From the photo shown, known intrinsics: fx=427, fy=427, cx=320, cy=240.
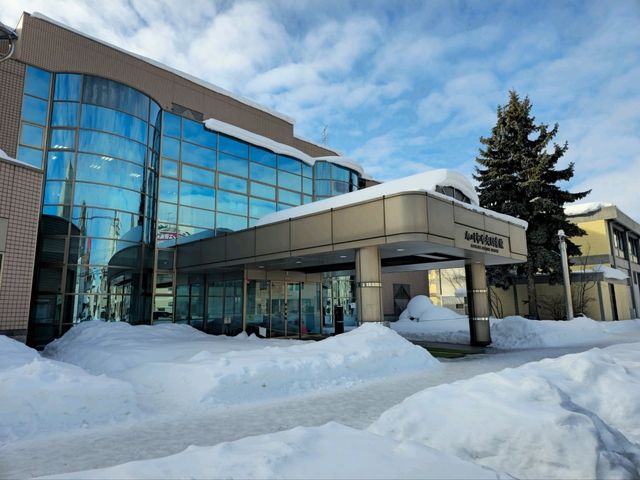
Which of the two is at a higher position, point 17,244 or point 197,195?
point 197,195

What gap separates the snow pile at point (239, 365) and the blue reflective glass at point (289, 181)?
583 inches

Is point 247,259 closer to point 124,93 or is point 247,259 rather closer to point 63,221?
point 63,221

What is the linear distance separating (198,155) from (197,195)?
2.32 metres

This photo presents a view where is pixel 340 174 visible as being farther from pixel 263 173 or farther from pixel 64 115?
pixel 64 115

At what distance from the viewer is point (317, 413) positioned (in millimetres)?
7473

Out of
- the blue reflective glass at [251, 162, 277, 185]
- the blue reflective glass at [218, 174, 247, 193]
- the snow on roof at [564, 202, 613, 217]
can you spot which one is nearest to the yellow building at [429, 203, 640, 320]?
the snow on roof at [564, 202, 613, 217]

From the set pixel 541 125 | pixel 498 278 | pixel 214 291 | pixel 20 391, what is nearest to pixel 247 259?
pixel 214 291

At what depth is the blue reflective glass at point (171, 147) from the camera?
Result: 2277 cm

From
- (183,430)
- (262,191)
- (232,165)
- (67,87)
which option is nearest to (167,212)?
(232,165)

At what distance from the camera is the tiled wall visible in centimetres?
1295

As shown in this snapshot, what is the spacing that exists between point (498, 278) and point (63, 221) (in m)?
27.0

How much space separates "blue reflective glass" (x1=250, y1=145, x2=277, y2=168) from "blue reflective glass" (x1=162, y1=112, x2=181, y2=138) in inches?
177

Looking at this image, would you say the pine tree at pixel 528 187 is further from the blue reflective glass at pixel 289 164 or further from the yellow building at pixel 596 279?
the blue reflective glass at pixel 289 164

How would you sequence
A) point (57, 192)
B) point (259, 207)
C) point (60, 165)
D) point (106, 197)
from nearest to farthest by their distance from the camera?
point (57, 192) → point (60, 165) → point (106, 197) → point (259, 207)
